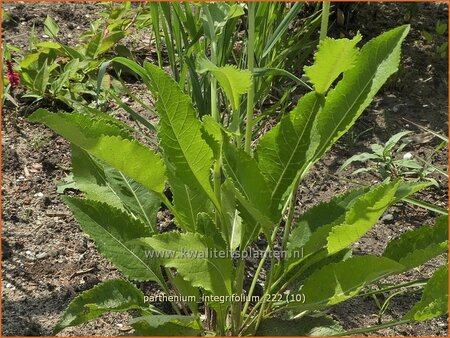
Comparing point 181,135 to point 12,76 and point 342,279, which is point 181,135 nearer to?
point 342,279

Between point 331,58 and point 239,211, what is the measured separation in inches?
14.1

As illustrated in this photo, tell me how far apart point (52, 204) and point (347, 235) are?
40.1 inches

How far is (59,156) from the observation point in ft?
7.67

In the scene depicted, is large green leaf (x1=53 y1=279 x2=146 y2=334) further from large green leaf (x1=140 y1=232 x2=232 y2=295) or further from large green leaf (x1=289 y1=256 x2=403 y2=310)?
large green leaf (x1=289 y1=256 x2=403 y2=310)

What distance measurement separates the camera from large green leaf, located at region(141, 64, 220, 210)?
1507 mm

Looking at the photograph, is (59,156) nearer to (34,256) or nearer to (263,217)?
(34,256)

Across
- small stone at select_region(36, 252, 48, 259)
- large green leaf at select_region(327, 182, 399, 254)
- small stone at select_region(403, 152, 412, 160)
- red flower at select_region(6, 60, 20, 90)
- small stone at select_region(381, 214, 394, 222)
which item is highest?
red flower at select_region(6, 60, 20, 90)

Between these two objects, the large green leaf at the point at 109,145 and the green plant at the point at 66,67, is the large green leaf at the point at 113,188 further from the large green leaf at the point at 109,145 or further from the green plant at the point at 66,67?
the green plant at the point at 66,67

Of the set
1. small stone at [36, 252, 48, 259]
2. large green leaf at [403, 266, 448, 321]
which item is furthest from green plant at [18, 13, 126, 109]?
large green leaf at [403, 266, 448, 321]

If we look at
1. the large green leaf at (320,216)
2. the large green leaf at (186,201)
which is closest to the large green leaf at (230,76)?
the large green leaf at (186,201)

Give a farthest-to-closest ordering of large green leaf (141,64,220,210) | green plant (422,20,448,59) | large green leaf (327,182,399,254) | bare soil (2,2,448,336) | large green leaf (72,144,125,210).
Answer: green plant (422,20,448,59), bare soil (2,2,448,336), large green leaf (72,144,125,210), large green leaf (141,64,220,210), large green leaf (327,182,399,254)

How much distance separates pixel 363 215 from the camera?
142 cm

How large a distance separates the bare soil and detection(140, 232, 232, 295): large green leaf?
43cm

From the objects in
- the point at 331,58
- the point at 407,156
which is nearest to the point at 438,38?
the point at 407,156
